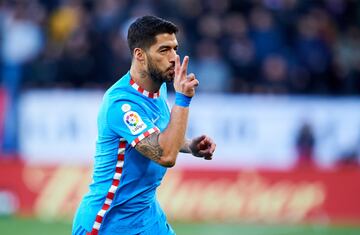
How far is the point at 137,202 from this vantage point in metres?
6.98

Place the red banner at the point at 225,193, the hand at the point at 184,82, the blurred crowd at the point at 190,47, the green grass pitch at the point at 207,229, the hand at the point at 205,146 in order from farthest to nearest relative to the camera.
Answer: the blurred crowd at the point at 190,47
the red banner at the point at 225,193
the green grass pitch at the point at 207,229
the hand at the point at 205,146
the hand at the point at 184,82

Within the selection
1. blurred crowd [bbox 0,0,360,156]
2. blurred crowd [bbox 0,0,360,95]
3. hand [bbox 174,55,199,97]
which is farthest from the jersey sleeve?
blurred crowd [bbox 0,0,360,95]

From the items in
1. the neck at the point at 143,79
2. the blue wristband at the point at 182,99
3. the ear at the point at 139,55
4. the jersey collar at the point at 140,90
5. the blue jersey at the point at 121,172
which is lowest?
the blue jersey at the point at 121,172

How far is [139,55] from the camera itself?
693 cm

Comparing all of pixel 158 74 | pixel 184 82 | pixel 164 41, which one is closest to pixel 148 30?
pixel 164 41

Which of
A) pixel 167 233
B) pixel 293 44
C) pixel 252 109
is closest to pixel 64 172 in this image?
pixel 252 109

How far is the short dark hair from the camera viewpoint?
270 inches

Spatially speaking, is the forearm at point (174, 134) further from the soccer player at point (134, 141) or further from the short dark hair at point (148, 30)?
the short dark hair at point (148, 30)

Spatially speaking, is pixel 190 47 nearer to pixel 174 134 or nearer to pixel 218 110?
pixel 218 110

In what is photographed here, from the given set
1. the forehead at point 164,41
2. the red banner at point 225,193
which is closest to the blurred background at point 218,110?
the red banner at point 225,193

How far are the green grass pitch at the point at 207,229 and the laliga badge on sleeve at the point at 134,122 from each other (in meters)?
6.23

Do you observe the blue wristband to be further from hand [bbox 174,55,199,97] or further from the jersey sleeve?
the jersey sleeve

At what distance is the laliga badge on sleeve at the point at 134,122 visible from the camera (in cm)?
670

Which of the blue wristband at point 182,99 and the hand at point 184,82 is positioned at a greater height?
the hand at point 184,82
